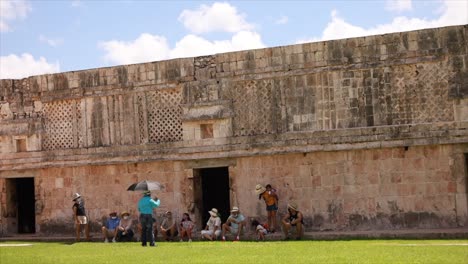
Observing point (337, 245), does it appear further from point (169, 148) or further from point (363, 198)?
point (169, 148)

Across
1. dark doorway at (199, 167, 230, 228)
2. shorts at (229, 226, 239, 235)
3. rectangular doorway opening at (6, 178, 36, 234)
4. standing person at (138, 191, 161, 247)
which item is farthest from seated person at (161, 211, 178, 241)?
rectangular doorway opening at (6, 178, 36, 234)

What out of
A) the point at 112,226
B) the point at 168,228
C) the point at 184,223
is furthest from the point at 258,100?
the point at 112,226

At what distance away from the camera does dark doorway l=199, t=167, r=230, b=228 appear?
23375 millimetres

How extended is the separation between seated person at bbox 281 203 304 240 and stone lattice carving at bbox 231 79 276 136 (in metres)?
2.37

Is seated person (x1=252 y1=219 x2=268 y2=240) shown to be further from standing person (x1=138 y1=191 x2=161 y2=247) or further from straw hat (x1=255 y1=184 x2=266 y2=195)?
standing person (x1=138 y1=191 x2=161 y2=247)

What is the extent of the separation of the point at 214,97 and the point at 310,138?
2.88 meters

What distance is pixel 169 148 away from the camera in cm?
2191

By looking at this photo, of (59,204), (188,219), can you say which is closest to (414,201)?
(188,219)

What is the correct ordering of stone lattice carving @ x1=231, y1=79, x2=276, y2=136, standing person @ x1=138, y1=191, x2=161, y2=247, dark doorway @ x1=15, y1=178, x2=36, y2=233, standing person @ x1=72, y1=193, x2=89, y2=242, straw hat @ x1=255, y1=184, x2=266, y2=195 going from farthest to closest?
dark doorway @ x1=15, y1=178, x2=36, y2=233 → standing person @ x1=72, y1=193, x2=89, y2=242 → stone lattice carving @ x1=231, y1=79, x2=276, y2=136 → straw hat @ x1=255, y1=184, x2=266, y2=195 → standing person @ x1=138, y1=191, x2=161, y2=247

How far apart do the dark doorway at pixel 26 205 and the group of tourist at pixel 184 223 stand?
3.33 metres

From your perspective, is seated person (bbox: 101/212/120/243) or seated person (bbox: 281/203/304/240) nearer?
seated person (bbox: 281/203/304/240)

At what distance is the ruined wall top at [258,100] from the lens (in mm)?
19328

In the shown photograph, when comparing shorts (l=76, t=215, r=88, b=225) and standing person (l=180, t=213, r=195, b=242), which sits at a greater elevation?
shorts (l=76, t=215, r=88, b=225)

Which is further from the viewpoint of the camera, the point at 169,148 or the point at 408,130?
the point at 169,148
